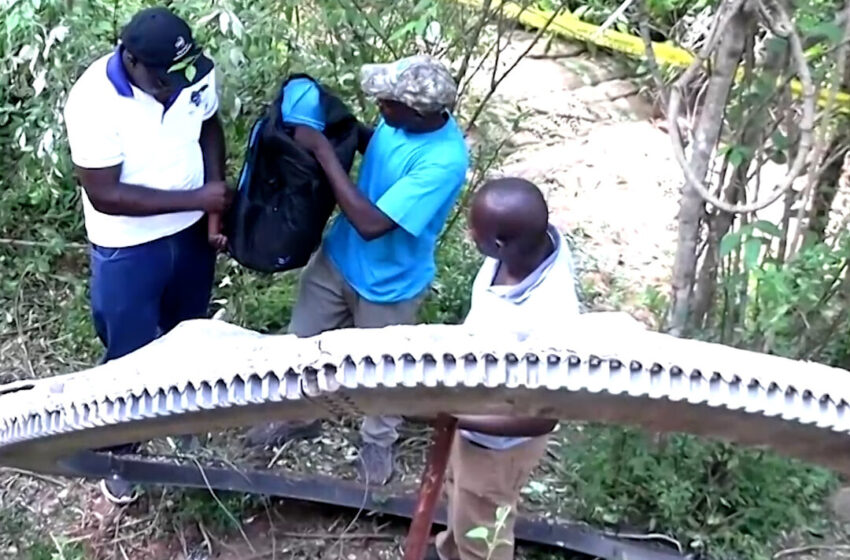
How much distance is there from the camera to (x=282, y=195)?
2883 mm

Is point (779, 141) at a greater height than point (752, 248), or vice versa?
point (779, 141)

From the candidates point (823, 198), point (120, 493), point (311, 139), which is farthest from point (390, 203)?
point (823, 198)

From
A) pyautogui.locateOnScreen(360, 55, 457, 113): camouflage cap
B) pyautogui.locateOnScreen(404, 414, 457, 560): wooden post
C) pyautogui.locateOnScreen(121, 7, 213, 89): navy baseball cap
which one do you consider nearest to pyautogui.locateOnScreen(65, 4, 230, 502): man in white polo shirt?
pyautogui.locateOnScreen(121, 7, 213, 89): navy baseball cap

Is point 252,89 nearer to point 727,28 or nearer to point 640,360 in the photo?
point 727,28

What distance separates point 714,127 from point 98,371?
1.54 metres

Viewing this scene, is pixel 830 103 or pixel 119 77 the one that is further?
pixel 119 77

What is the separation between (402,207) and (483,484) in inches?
27.0

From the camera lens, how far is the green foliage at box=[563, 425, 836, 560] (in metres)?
3.14

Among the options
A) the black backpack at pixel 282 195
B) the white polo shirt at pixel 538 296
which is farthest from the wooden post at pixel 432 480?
the black backpack at pixel 282 195

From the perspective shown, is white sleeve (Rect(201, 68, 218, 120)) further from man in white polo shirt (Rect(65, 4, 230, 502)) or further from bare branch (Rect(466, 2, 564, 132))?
bare branch (Rect(466, 2, 564, 132))

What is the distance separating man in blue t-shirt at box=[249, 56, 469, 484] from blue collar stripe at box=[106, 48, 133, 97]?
1.35 ft

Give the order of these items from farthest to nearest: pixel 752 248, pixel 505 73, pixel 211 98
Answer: pixel 505 73 → pixel 211 98 → pixel 752 248

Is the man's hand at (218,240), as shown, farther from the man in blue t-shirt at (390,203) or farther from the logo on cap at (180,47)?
the logo on cap at (180,47)

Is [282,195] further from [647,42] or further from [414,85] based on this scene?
[647,42]
